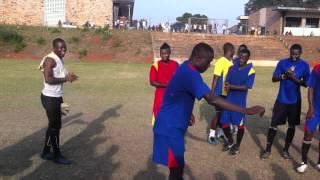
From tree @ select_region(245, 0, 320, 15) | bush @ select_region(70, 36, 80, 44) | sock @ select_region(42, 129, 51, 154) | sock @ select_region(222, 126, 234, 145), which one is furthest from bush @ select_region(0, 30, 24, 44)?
tree @ select_region(245, 0, 320, 15)

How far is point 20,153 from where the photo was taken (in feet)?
23.0

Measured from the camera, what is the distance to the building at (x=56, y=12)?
41875mm

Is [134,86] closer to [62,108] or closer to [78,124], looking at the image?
[78,124]

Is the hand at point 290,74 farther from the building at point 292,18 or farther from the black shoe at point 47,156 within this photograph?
the building at point 292,18

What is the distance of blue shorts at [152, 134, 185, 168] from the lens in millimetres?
4270

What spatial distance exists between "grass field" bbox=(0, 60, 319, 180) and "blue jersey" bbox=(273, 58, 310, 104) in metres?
0.95

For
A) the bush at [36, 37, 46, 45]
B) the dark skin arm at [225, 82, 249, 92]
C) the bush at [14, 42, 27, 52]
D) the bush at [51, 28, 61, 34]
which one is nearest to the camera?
the dark skin arm at [225, 82, 249, 92]

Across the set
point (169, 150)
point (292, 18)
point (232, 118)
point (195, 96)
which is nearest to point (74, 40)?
point (232, 118)

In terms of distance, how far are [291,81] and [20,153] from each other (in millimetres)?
4206

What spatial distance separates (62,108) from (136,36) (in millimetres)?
29307

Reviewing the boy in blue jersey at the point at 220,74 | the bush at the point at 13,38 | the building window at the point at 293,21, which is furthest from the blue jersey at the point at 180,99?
the building window at the point at 293,21

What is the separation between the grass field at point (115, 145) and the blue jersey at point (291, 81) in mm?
946

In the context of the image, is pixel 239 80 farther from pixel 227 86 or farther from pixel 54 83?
pixel 54 83

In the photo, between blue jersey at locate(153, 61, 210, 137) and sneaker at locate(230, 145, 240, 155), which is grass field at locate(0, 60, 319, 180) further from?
blue jersey at locate(153, 61, 210, 137)
